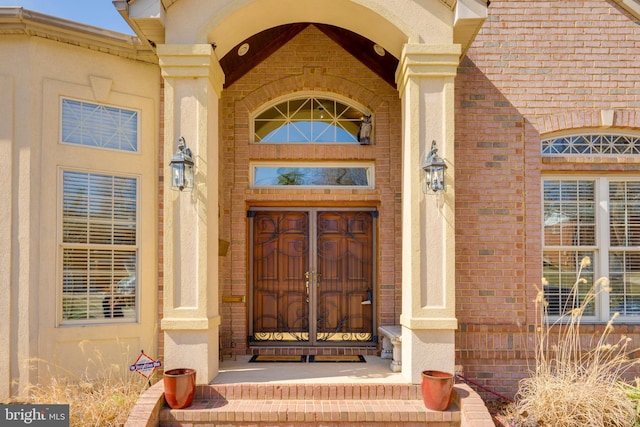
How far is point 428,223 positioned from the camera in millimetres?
4883

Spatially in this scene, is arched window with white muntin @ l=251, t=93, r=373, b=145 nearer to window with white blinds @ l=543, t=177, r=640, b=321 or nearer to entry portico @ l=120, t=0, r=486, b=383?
entry portico @ l=120, t=0, r=486, b=383

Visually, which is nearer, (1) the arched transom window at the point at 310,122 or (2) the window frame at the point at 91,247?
(2) the window frame at the point at 91,247

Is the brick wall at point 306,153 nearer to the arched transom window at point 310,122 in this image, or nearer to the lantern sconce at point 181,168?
the arched transom window at point 310,122

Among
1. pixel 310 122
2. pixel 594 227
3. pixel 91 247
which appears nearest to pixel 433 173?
pixel 310 122

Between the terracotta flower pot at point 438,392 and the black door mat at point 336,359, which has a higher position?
the terracotta flower pot at point 438,392

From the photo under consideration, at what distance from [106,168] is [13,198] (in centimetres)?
105

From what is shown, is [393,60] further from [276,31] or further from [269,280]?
[269,280]

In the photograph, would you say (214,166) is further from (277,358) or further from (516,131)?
(516,131)

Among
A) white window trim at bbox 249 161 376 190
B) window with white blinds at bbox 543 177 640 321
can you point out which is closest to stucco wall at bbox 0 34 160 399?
white window trim at bbox 249 161 376 190

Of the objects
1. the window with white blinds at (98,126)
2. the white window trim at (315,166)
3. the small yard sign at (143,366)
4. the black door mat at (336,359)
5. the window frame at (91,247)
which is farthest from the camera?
the white window trim at (315,166)

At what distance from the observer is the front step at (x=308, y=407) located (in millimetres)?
4414

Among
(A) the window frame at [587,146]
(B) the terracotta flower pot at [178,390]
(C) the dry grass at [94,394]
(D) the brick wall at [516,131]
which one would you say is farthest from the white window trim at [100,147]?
(A) the window frame at [587,146]

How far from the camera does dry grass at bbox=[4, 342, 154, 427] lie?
454 cm

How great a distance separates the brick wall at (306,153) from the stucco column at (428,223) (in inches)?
56.9
